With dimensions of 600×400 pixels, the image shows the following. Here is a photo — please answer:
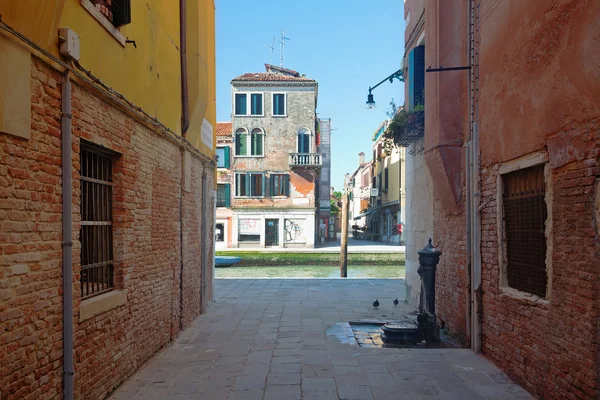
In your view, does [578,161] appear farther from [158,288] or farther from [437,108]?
[158,288]

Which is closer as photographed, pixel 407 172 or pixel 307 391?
pixel 307 391

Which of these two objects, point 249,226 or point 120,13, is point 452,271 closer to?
point 120,13

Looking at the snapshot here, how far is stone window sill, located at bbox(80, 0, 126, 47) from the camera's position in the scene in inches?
168

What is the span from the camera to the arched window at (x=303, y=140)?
101ft

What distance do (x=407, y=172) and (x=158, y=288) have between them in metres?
6.13

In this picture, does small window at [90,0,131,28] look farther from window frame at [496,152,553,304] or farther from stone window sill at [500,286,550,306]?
stone window sill at [500,286,550,306]

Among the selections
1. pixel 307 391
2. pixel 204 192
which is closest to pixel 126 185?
pixel 307 391

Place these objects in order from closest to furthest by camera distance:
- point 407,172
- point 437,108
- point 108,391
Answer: point 108,391
point 437,108
point 407,172

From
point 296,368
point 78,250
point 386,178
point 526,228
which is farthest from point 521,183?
point 386,178

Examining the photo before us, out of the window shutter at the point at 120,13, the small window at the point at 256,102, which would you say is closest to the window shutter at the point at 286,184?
the small window at the point at 256,102

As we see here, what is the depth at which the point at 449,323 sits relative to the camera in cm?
721

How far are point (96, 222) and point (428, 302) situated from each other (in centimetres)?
429

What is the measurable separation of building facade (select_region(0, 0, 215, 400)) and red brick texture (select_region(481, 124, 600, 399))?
395cm

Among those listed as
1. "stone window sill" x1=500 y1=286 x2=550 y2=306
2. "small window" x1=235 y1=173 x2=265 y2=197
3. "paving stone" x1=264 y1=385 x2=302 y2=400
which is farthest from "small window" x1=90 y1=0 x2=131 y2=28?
"small window" x1=235 y1=173 x2=265 y2=197
